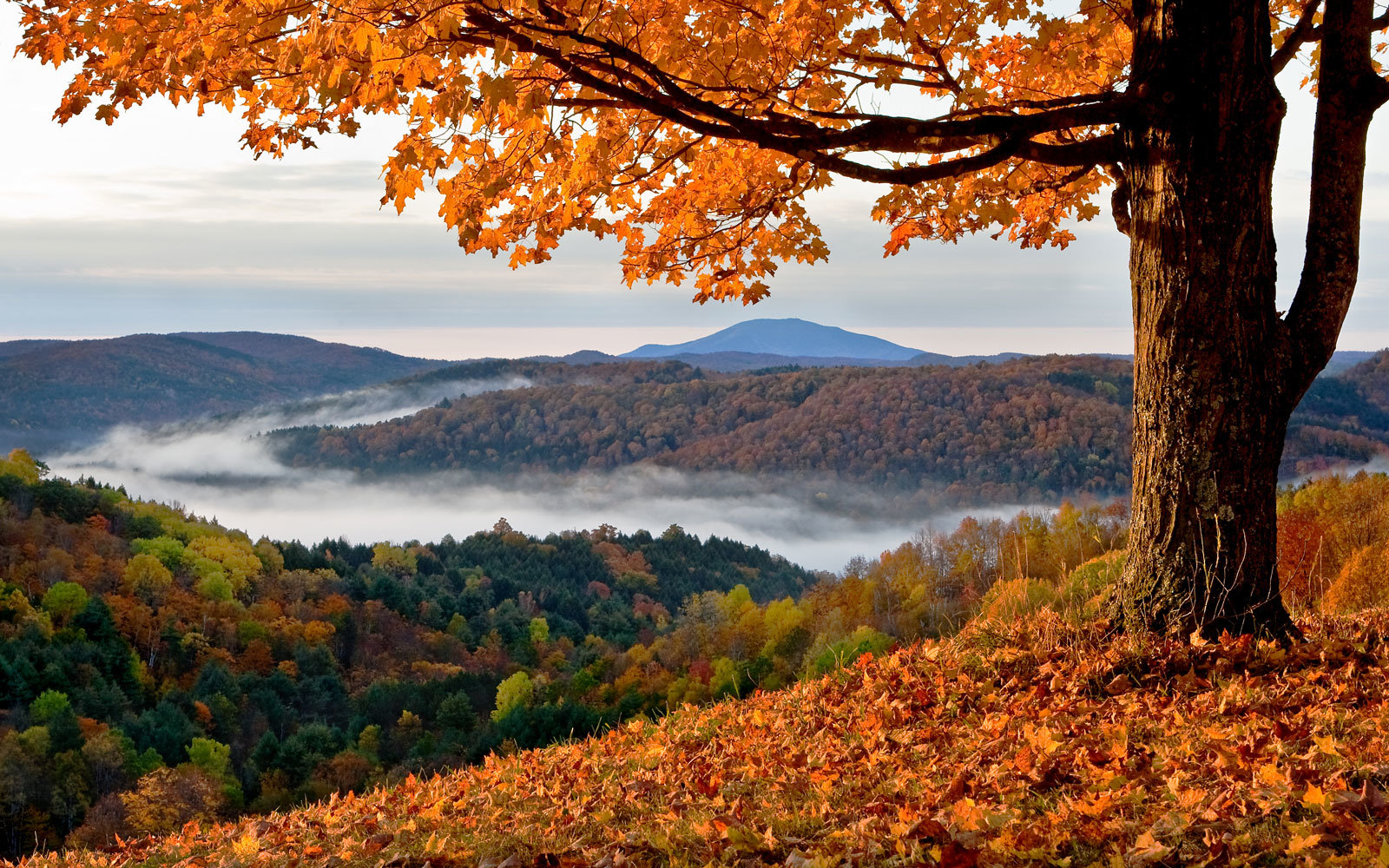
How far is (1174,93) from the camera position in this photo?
5586mm

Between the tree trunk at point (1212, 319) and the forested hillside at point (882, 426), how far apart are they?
7596 centimetres

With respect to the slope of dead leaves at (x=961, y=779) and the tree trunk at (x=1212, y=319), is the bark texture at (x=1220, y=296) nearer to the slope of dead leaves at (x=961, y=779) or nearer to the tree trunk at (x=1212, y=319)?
the tree trunk at (x=1212, y=319)

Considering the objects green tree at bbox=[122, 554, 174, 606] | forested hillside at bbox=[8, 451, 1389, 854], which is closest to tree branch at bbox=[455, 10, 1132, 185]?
forested hillside at bbox=[8, 451, 1389, 854]

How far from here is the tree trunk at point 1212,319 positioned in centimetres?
550

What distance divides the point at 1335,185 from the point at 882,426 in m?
118

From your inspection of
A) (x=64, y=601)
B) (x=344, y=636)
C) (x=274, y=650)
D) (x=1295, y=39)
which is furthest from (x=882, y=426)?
(x=1295, y=39)

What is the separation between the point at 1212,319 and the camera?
5488mm

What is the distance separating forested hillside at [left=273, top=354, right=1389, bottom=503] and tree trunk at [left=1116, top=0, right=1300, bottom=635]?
75957mm

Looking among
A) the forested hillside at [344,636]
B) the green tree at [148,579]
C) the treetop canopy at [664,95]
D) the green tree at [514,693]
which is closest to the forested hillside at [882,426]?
the forested hillside at [344,636]

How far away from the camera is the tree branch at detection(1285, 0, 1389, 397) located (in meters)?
5.70

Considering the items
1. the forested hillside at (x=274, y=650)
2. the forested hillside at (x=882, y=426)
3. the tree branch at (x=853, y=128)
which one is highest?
the tree branch at (x=853, y=128)

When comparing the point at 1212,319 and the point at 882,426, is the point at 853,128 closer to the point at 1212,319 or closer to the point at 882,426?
the point at 1212,319

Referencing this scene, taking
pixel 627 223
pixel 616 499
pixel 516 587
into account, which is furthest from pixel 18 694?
pixel 616 499

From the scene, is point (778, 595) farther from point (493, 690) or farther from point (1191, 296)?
point (1191, 296)
